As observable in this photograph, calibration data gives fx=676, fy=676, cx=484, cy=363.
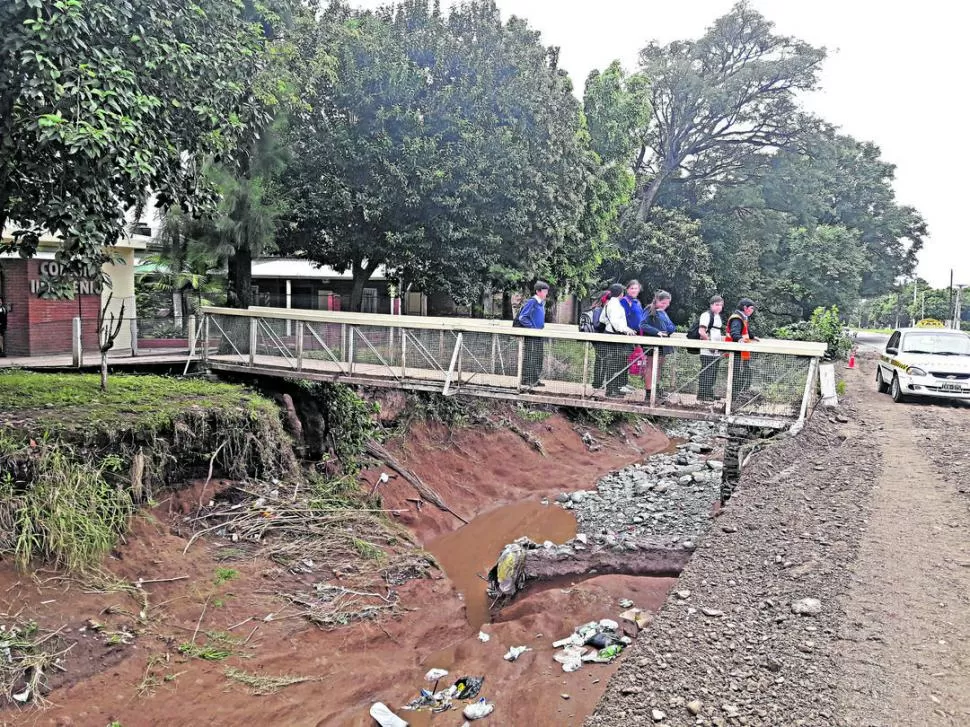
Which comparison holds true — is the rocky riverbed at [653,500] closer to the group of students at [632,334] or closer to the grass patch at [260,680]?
the group of students at [632,334]

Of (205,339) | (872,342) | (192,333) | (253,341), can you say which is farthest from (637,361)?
(872,342)

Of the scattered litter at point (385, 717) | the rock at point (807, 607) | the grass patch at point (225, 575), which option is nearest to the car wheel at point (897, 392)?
the rock at point (807, 607)

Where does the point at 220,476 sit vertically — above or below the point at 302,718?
above

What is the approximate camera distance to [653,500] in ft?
44.0

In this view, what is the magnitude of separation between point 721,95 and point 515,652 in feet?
88.3

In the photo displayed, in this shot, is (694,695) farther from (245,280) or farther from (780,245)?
(780,245)

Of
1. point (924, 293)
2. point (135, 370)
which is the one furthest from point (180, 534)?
point (924, 293)

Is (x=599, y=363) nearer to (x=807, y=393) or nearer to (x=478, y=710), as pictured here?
(x=807, y=393)

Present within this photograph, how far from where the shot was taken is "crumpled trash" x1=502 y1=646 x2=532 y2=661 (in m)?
7.41

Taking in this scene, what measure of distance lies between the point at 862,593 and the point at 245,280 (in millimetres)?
14836

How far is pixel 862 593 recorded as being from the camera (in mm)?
4844

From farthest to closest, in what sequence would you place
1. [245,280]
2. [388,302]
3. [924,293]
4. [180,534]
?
[924,293] < [388,302] < [245,280] < [180,534]

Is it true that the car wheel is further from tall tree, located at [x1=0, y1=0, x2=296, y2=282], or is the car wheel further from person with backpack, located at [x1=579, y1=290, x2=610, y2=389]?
tall tree, located at [x1=0, y1=0, x2=296, y2=282]

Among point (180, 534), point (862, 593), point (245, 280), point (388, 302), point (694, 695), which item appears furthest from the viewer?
point (388, 302)
